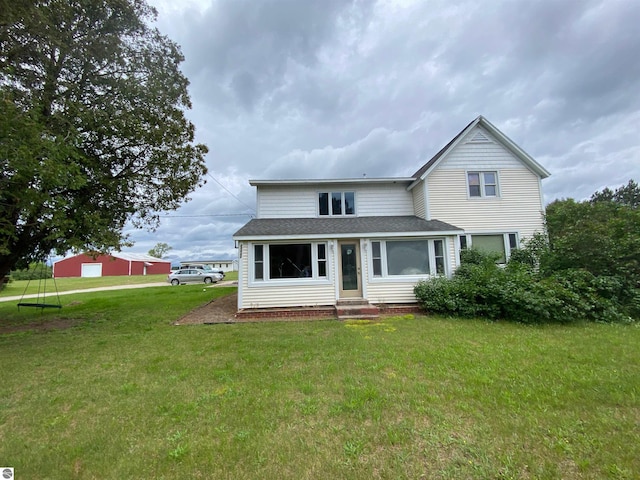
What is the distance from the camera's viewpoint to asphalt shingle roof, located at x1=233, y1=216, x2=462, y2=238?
1030 centimetres

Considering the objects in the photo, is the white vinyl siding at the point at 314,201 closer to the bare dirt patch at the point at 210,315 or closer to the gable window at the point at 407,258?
the gable window at the point at 407,258

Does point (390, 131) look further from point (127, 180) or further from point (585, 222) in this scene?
point (127, 180)

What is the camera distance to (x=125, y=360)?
5598 millimetres

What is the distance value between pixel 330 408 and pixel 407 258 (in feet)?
26.3

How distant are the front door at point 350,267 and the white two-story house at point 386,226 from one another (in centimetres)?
4

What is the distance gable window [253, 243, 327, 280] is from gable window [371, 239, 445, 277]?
207cm

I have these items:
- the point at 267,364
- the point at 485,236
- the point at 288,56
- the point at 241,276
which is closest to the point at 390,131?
the point at 288,56

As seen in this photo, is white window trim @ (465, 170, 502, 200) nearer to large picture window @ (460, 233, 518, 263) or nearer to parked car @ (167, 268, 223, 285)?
large picture window @ (460, 233, 518, 263)

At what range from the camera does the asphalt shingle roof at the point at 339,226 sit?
1030 cm

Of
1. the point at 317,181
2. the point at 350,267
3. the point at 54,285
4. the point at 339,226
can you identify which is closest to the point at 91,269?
the point at 54,285

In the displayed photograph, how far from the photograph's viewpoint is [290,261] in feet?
34.2

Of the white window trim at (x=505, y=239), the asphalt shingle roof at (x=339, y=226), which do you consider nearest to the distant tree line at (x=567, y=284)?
the white window trim at (x=505, y=239)

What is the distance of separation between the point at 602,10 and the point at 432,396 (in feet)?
49.2

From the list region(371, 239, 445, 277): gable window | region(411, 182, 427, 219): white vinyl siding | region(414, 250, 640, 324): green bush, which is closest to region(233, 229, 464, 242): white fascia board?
region(371, 239, 445, 277): gable window
